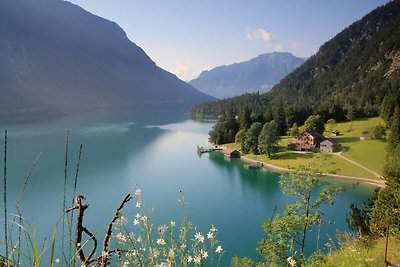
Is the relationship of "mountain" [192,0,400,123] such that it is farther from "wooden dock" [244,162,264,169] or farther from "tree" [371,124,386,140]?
"wooden dock" [244,162,264,169]

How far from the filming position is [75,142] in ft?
261

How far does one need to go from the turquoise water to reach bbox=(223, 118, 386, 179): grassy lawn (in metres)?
4.59

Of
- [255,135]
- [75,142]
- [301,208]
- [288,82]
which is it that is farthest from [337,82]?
[301,208]

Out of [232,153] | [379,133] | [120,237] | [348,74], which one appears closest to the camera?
[120,237]

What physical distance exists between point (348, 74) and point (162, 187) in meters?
123

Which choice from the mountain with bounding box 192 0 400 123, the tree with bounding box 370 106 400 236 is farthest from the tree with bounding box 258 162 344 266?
the mountain with bounding box 192 0 400 123

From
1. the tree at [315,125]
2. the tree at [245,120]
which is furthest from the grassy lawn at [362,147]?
the tree at [245,120]

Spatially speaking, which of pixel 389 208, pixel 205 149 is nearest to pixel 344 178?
pixel 205 149

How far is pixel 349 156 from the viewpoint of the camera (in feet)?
176

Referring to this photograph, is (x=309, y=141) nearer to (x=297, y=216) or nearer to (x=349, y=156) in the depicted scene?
(x=349, y=156)

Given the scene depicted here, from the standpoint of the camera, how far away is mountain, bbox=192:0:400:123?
103 meters

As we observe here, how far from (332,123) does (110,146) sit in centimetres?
4594

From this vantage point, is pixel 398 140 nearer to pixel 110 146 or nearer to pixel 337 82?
pixel 110 146

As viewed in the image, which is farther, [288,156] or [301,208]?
[288,156]
